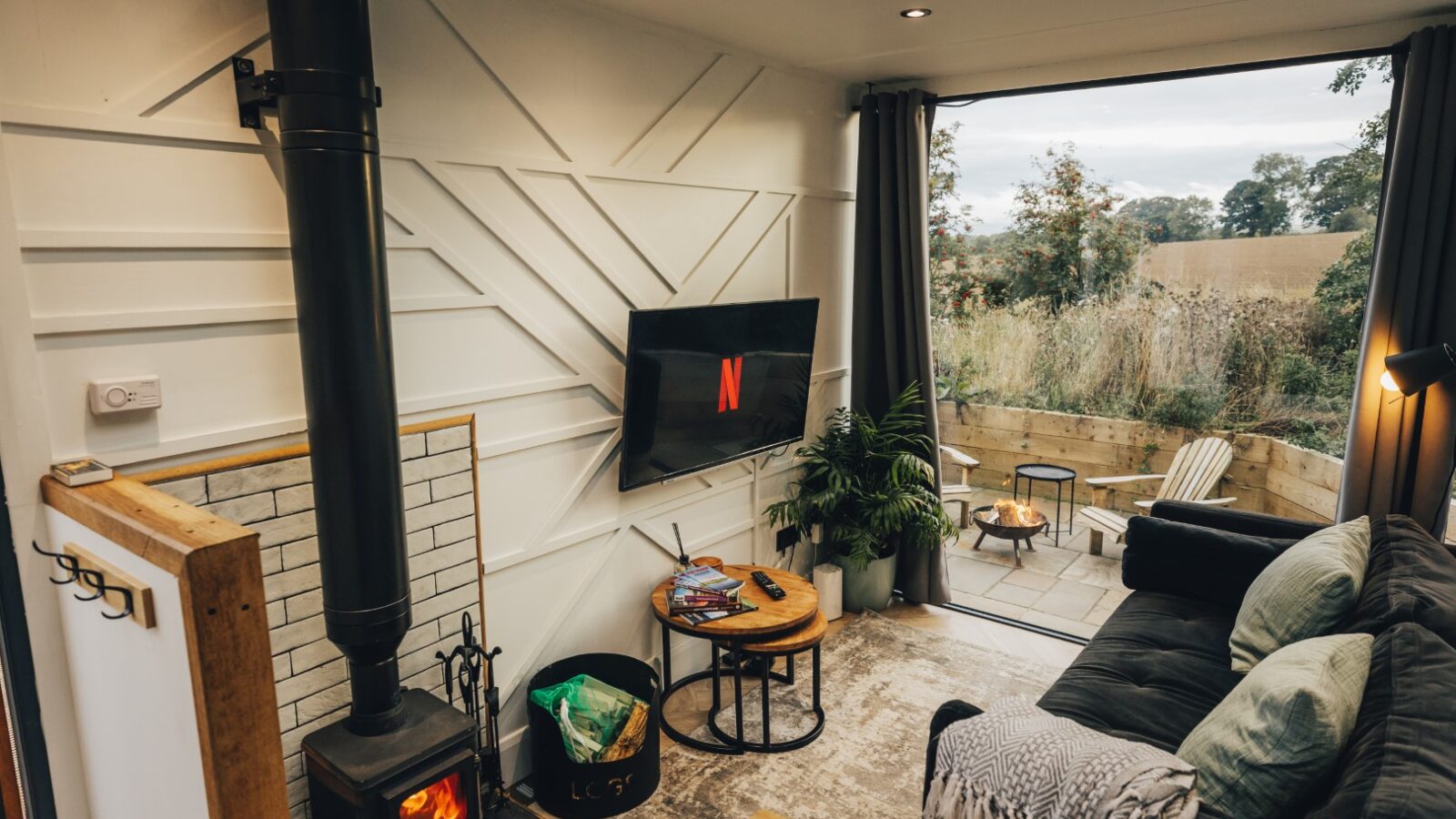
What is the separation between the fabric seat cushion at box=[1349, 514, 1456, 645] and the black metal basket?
198 centimetres

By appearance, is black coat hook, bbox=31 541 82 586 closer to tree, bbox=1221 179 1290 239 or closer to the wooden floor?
the wooden floor

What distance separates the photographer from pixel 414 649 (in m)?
2.43

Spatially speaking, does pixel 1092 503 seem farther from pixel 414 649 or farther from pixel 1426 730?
pixel 414 649

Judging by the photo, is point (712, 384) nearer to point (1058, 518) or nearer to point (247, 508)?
point (247, 508)

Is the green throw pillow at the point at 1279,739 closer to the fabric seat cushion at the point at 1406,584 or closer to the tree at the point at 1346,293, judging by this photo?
the fabric seat cushion at the point at 1406,584

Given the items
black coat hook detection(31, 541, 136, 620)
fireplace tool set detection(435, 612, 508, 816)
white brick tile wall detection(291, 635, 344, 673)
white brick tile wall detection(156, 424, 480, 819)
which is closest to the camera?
black coat hook detection(31, 541, 136, 620)

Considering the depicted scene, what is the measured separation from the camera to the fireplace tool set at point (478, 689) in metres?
2.37

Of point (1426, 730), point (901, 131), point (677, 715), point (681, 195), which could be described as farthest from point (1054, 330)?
point (1426, 730)

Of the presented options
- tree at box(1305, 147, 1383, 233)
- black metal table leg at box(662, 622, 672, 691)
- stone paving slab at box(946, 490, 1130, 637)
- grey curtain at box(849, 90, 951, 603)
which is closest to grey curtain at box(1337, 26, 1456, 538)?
tree at box(1305, 147, 1383, 233)

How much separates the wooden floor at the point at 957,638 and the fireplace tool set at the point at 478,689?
2.79 feet

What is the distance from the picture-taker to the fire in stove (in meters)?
1.98

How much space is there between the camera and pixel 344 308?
177 cm

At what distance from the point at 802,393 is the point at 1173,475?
67.2 inches

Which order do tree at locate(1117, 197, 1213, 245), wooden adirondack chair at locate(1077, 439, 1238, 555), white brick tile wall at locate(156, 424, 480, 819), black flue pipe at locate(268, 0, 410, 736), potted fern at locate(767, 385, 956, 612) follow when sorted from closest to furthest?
black flue pipe at locate(268, 0, 410, 736)
white brick tile wall at locate(156, 424, 480, 819)
tree at locate(1117, 197, 1213, 245)
wooden adirondack chair at locate(1077, 439, 1238, 555)
potted fern at locate(767, 385, 956, 612)
